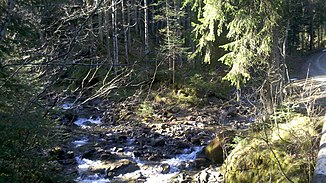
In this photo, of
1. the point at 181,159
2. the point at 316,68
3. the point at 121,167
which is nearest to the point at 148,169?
the point at 121,167

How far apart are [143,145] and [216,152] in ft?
10.2

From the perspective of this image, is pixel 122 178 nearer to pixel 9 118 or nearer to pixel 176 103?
pixel 9 118

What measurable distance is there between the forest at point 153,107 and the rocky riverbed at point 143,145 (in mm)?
43

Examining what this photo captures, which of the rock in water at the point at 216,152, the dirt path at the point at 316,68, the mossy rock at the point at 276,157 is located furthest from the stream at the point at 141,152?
the dirt path at the point at 316,68

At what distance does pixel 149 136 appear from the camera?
41.5 feet

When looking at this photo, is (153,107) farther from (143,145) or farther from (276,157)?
(276,157)

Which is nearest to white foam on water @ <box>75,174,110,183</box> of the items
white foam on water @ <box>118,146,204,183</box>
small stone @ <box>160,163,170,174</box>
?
white foam on water @ <box>118,146,204,183</box>

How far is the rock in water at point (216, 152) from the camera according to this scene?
9375 millimetres

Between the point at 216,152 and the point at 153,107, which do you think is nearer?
the point at 216,152

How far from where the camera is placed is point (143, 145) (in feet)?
38.4

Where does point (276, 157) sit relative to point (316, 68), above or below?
above

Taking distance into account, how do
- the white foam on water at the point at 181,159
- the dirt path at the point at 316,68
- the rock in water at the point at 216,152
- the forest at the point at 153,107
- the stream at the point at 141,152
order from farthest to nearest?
the dirt path at the point at 316,68 < the white foam on water at the point at 181,159 < the rock in water at the point at 216,152 < the stream at the point at 141,152 < the forest at the point at 153,107

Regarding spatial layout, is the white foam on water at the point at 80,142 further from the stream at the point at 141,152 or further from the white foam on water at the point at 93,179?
the white foam on water at the point at 93,179

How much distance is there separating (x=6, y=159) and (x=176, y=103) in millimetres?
12060
